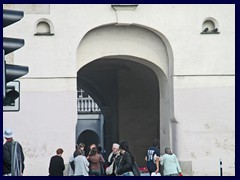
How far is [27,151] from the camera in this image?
2411 cm

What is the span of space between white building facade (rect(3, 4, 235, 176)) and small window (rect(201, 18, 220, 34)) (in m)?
0.03

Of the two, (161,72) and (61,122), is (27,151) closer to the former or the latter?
(61,122)

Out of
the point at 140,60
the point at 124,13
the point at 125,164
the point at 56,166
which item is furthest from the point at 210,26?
the point at 125,164

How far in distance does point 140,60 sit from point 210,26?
245 centimetres

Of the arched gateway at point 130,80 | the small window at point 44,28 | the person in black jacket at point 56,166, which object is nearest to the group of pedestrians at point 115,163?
the person in black jacket at point 56,166

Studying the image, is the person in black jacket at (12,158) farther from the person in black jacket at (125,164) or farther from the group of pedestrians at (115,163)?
the person in black jacket at (125,164)

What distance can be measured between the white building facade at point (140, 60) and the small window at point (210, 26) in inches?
1.2

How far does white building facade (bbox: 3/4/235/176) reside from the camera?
24.2 m

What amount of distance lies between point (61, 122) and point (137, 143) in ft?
29.6

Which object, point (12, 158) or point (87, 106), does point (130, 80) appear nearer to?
point (12, 158)

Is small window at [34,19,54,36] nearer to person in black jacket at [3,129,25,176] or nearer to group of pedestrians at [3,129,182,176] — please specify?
group of pedestrians at [3,129,182,176]

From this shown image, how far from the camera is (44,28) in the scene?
80.2ft

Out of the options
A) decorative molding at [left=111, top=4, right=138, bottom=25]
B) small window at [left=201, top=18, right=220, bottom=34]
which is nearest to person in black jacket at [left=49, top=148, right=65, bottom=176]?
decorative molding at [left=111, top=4, right=138, bottom=25]

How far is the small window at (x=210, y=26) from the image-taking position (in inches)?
985
